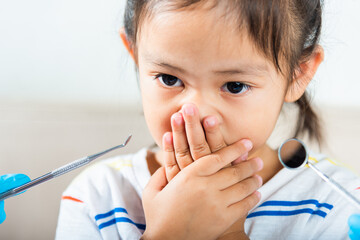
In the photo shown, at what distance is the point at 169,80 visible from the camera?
2.90ft

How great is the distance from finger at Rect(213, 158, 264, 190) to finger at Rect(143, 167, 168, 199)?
0.41ft

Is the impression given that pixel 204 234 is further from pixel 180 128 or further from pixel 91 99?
pixel 91 99

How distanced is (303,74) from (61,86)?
2.39ft

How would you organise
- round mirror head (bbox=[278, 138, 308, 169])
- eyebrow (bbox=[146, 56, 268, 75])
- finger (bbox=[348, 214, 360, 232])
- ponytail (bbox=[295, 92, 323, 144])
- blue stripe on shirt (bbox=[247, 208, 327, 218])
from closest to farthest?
finger (bbox=[348, 214, 360, 232]) < eyebrow (bbox=[146, 56, 268, 75]) < round mirror head (bbox=[278, 138, 308, 169]) < blue stripe on shirt (bbox=[247, 208, 327, 218]) < ponytail (bbox=[295, 92, 323, 144])

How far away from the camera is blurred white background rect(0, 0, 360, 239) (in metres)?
1.26

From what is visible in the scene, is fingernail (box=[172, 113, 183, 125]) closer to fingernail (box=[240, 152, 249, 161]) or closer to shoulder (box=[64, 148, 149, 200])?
fingernail (box=[240, 152, 249, 161])

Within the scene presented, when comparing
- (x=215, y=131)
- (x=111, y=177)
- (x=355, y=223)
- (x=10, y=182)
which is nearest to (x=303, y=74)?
(x=215, y=131)

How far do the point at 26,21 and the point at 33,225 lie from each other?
2.02 feet

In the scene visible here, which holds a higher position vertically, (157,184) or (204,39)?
(204,39)

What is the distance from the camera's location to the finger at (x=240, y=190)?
897 millimetres

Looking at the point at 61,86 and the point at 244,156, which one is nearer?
the point at 244,156

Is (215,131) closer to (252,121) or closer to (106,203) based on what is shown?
(252,121)

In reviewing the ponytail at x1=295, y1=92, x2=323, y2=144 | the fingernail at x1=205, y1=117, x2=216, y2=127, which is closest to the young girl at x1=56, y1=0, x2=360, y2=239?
the fingernail at x1=205, y1=117, x2=216, y2=127

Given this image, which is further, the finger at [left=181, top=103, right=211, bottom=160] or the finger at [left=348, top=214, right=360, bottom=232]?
the finger at [left=181, top=103, right=211, bottom=160]
